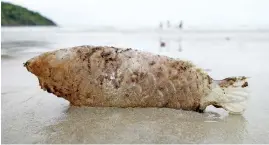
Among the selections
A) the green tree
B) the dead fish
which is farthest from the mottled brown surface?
the green tree

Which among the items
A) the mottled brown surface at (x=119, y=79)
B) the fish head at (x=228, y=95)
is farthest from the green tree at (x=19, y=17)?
the fish head at (x=228, y=95)

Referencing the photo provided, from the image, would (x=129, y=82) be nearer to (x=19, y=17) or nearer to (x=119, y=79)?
(x=119, y=79)

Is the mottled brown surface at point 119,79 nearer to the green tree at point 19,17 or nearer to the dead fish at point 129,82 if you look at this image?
the dead fish at point 129,82

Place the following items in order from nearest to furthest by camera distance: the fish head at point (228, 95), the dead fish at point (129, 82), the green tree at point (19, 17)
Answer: the fish head at point (228, 95) < the dead fish at point (129, 82) < the green tree at point (19, 17)

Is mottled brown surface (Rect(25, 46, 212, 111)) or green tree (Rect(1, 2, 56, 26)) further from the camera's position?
green tree (Rect(1, 2, 56, 26))

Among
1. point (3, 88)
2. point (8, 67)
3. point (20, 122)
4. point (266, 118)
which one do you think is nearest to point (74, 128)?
point (20, 122)

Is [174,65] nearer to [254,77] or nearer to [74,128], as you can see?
[74,128]

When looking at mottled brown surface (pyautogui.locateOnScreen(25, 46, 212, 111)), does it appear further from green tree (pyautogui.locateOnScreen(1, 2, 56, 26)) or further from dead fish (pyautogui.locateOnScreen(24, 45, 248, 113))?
green tree (pyautogui.locateOnScreen(1, 2, 56, 26))

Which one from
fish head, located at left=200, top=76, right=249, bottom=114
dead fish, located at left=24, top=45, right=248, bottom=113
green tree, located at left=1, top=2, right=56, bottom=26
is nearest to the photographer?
fish head, located at left=200, top=76, right=249, bottom=114
